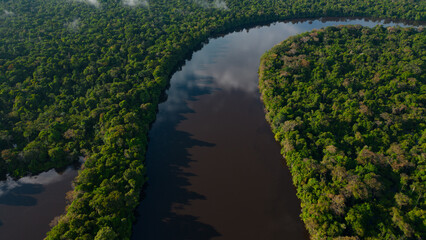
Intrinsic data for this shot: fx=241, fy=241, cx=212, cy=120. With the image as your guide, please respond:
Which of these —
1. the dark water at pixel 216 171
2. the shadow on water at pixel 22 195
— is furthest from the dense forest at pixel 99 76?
the dark water at pixel 216 171

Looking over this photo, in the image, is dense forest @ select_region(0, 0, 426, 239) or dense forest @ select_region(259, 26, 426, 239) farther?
dense forest @ select_region(0, 0, 426, 239)

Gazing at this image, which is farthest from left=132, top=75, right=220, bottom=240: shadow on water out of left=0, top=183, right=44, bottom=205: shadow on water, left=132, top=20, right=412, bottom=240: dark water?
left=0, top=183, right=44, bottom=205: shadow on water

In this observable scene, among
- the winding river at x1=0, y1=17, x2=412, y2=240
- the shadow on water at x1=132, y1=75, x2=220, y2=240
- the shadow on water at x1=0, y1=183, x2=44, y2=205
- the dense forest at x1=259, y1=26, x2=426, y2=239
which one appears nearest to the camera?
the dense forest at x1=259, y1=26, x2=426, y2=239

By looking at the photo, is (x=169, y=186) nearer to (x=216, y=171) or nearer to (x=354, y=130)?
(x=216, y=171)

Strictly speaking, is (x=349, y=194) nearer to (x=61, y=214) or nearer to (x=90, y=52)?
(x=61, y=214)

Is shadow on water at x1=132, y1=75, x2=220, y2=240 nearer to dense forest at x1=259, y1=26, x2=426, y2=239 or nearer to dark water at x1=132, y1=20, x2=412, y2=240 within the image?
dark water at x1=132, y1=20, x2=412, y2=240

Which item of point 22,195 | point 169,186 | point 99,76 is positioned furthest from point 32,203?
point 99,76

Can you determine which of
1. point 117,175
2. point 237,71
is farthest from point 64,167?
point 237,71

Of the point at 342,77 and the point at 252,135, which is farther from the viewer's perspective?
the point at 342,77
